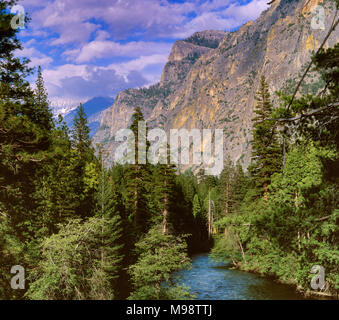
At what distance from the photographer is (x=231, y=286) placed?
90.3 feet

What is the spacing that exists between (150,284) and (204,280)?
48.2ft

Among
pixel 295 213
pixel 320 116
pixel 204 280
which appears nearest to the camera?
pixel 320 116

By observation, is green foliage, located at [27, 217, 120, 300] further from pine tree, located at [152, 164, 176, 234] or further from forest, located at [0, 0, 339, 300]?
pine tree, located at [152, 164, 176, 234]

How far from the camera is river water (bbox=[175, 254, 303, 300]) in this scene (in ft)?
78.1

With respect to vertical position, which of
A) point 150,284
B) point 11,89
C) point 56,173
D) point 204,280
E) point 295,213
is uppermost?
point 11,89

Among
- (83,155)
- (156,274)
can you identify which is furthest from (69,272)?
(83,155)

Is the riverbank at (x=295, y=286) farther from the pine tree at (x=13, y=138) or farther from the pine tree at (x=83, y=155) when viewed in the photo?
the pine tree at (x=83, y=155)

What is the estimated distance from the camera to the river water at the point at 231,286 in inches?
937

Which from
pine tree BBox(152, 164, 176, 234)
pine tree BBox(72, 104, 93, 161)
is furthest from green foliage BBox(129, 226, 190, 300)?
pine tree BBox(72, 104, 93, 161)

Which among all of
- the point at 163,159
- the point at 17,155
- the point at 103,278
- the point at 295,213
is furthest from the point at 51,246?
the point at 163,159

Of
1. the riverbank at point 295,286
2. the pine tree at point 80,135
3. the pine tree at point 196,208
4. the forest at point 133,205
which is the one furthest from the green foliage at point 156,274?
the pine tree at point 196,208

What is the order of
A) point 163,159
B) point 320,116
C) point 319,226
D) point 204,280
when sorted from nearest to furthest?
point 320,116, point 319,226, point 204,280, point 163,159

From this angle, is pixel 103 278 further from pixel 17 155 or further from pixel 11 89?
pixel 11 89

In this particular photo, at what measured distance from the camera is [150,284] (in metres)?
17.2
